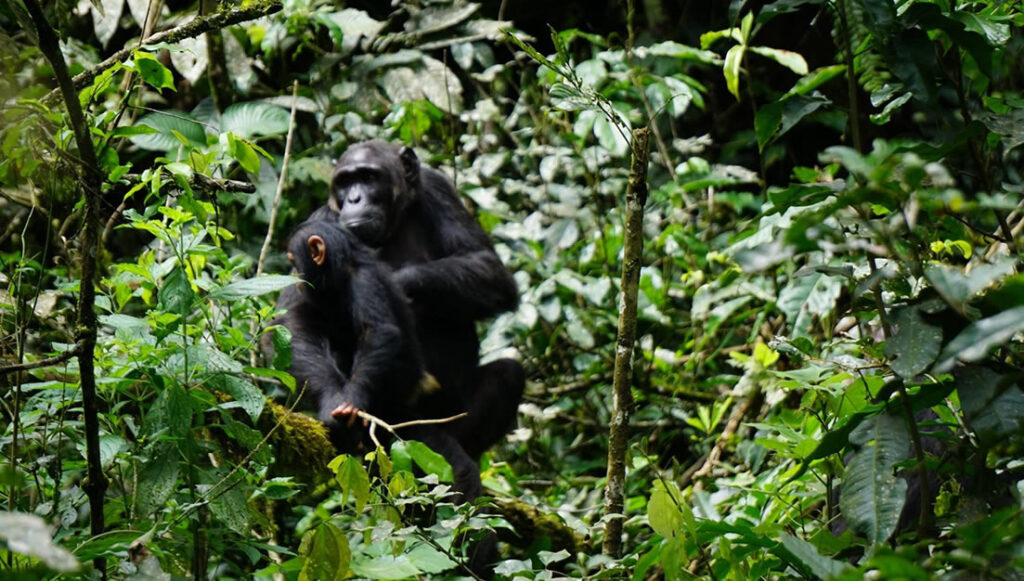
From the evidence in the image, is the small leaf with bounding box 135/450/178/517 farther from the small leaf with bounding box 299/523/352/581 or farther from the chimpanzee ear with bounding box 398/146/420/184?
the chimpanzee ear with bounding box 398/146/420/184

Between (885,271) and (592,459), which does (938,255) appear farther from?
(592,459)

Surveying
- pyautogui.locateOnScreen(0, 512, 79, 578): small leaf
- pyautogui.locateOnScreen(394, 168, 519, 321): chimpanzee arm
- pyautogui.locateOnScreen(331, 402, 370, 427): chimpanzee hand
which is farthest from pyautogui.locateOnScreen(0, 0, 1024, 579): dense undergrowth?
pyautogui.locateOnScreen(394, 168, 519, 321): chimpanzee arm

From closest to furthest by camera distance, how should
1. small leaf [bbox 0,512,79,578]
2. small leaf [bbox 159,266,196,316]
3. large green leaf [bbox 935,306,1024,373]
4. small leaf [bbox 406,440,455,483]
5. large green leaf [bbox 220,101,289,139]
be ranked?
1. small leaf [bbox 0,512,79,578]
2. large green leaf [bbox 935,306,1024,373]
3. small leaf [bbox 159,266,196,316]
4. small leaf [bbox 406,440,455,483]
5. large green leaf [bbox 220,101,289,139]

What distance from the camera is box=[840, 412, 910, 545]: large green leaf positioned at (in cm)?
189

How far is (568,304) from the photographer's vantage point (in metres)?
6.11

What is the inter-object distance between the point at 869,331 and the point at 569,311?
90.6 inches

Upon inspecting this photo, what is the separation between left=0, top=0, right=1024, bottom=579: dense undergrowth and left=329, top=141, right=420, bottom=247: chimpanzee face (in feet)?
1.59

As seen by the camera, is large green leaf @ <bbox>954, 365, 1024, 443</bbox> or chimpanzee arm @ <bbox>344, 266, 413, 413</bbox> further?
chimpanzee arm @ <bbox>344, 266, 413, 413</bbox>

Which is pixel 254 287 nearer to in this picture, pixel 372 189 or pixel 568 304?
pixel 372 189

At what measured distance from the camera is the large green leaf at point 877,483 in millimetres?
1894

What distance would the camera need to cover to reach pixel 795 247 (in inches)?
68.1

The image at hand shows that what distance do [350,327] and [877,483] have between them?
344 centimetres

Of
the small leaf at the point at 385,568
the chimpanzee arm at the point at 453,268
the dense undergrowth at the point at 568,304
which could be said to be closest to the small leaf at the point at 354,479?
the dense undergrowth at the point at 568,304

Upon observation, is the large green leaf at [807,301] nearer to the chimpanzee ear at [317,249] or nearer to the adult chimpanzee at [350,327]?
the adult chimpanzee at [350,327]
